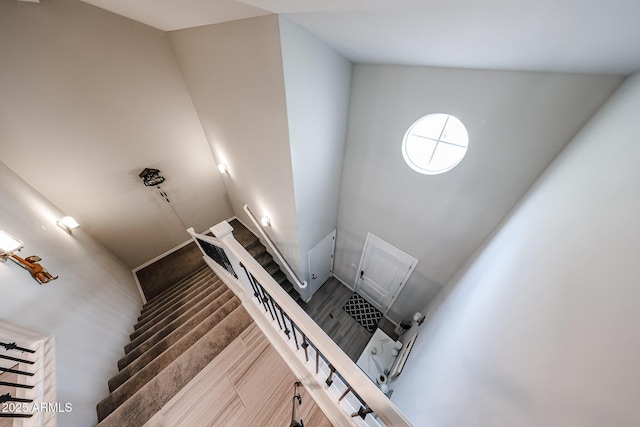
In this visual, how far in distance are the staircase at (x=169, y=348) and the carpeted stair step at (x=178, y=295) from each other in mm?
22

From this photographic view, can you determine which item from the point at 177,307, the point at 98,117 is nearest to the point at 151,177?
the point at 98,117

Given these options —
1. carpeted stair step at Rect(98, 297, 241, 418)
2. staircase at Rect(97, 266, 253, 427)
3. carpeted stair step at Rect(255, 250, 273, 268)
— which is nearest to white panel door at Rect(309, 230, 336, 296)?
carpeted stair step at Rect(255, 250, 273, 268)

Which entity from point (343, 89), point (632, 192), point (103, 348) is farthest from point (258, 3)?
point (103, 348)

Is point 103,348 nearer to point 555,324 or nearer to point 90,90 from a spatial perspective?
point 90,90

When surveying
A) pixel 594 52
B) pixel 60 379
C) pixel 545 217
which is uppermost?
pixel 594 52

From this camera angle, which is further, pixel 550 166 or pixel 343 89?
pixel 343 89

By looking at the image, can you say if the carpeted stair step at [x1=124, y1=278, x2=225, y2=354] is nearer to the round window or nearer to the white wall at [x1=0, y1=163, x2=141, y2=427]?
the white wall at [x1=0, y1=163, x2=141, y2=427]

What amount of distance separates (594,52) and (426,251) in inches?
83.1

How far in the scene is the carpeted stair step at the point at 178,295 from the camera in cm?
297

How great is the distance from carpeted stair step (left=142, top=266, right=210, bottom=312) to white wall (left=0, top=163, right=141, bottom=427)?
59 centimetres

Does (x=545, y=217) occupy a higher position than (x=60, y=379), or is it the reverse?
(x=545, y=217)

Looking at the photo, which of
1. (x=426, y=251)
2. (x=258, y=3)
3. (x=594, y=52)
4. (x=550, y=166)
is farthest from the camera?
(x=426, y=251)

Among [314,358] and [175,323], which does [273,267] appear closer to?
[175,323]

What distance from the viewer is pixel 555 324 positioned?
772mm
